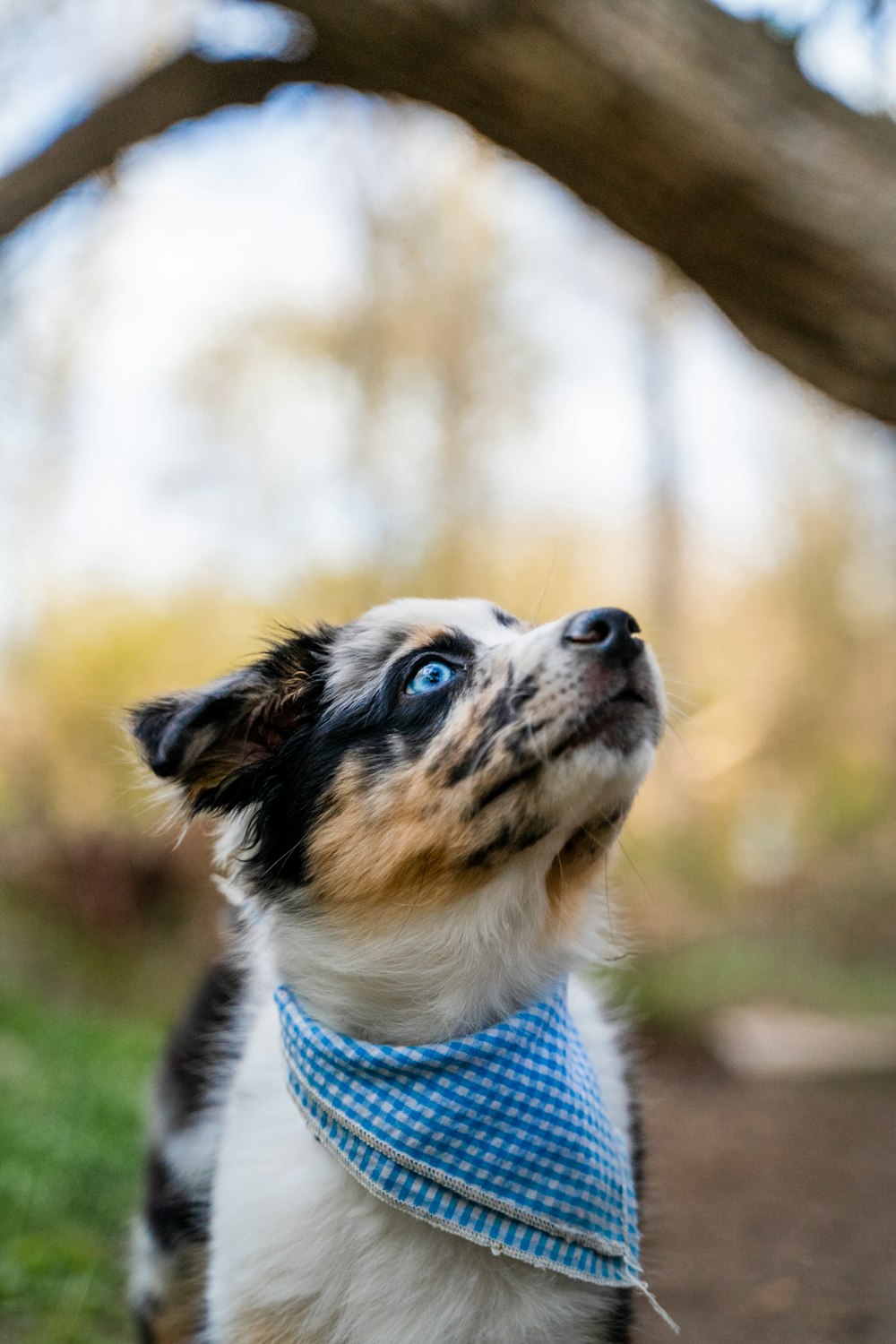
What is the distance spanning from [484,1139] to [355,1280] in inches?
15.2

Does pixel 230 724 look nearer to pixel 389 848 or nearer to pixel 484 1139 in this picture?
pixel 389 848

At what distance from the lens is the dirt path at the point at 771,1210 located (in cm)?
389

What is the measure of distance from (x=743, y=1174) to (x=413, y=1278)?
4158 mm

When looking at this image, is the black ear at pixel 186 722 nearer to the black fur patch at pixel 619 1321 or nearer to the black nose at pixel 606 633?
the black nose at pixel 606 633

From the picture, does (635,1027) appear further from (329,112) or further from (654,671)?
(329,112)

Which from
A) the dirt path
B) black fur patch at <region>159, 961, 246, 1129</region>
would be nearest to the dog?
black fur patch at <region>159, 961, 246, 1129</region>

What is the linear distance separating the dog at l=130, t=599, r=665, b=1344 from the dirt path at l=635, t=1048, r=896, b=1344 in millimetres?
878

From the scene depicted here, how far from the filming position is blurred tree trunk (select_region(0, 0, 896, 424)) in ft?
10.6

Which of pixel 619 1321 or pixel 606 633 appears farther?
pixel 619 1321

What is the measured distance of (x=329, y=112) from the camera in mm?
3824

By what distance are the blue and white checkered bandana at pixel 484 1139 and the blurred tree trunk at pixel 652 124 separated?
2546 mm

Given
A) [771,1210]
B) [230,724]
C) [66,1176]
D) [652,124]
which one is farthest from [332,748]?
[771,1210]

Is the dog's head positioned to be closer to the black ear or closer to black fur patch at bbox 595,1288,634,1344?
the black ear

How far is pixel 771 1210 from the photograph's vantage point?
17.3ft
